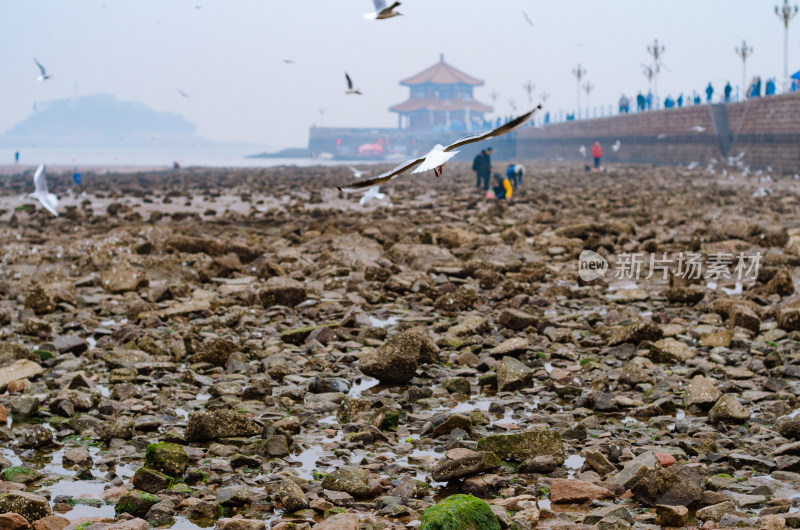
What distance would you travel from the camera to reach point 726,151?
1385 inches

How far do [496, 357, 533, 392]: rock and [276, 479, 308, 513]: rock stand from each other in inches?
73.8

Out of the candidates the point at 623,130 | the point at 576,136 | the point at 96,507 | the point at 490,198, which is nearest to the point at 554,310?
the point at 96,507

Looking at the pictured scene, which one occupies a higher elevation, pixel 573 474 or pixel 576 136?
pixel 576 136

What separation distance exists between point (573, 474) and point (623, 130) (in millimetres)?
48488

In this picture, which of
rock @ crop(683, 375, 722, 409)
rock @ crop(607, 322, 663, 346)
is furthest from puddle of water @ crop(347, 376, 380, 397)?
rock @ crop(683, 375, 722, 409)

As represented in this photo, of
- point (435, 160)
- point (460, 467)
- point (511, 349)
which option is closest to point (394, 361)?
point (511, 349)

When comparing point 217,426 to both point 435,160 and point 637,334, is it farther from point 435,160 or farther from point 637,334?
point 637,334

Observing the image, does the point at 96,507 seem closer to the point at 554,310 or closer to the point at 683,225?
the point at 554,310

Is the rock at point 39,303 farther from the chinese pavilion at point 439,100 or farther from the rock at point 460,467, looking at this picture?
the chinese pavilion at point 439,100

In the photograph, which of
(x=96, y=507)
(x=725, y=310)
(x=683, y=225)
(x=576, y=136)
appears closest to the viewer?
(x=96, y=507)

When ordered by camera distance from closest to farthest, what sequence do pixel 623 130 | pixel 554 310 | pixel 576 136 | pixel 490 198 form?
1. pixel 554 310
2. pixel 490 198
3. pixel 623 130
4. pixel 576 136

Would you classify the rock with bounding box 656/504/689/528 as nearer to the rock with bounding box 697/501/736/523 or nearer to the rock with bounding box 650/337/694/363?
the rock with bounding box 697/501/736/523

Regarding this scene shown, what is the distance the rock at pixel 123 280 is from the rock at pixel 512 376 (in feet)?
14.8

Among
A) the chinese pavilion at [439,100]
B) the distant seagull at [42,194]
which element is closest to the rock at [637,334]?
the distant seagull at [42,194]
